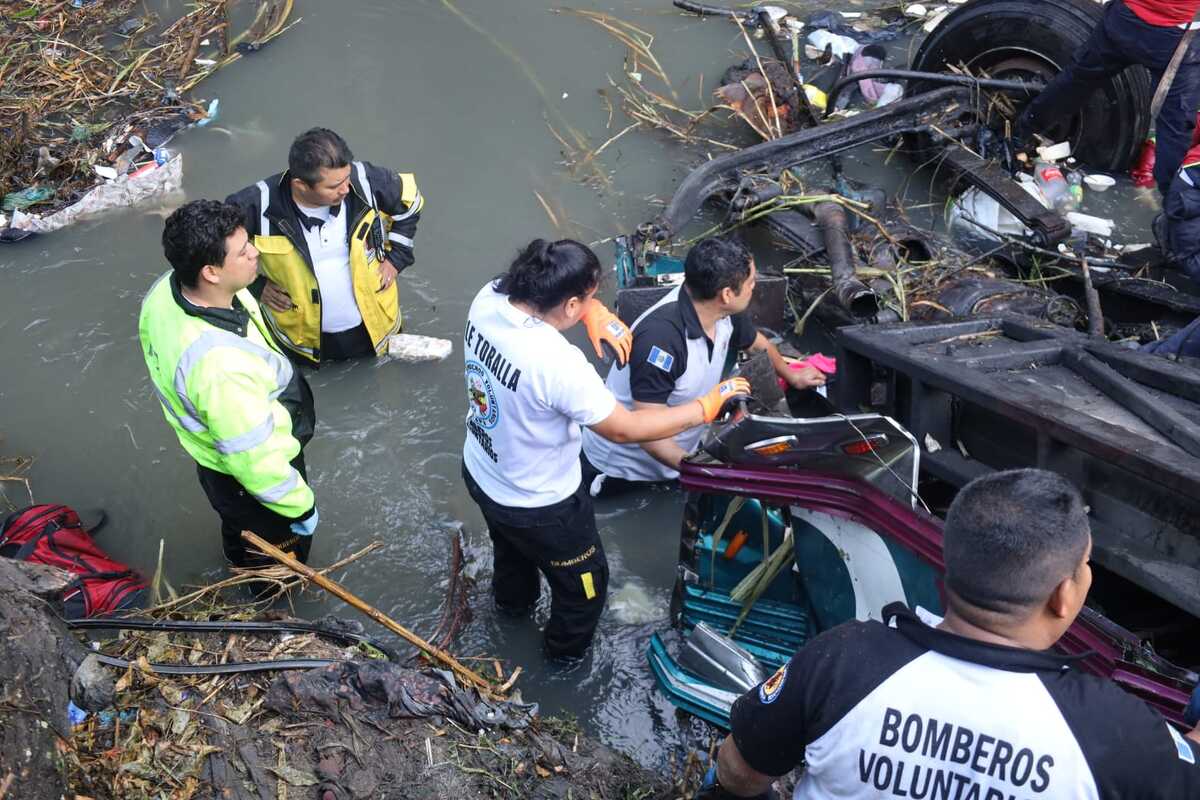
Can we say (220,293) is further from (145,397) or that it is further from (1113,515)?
(1113,515)

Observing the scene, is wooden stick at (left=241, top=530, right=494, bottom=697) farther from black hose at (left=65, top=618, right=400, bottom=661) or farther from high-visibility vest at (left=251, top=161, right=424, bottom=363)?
high-visibility vest at (left=251, top=161, right=424, bottom=363)

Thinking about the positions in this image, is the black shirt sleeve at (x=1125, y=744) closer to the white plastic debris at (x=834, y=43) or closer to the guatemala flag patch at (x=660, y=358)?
the guatemala flag patch at (x=660, y=358)

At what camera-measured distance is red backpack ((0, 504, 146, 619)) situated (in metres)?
3.89

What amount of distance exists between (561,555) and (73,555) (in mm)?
2117

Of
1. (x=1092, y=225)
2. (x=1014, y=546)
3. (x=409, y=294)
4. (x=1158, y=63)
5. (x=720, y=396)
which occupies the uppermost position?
(x=1014, y=546)

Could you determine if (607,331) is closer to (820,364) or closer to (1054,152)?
(820,364)

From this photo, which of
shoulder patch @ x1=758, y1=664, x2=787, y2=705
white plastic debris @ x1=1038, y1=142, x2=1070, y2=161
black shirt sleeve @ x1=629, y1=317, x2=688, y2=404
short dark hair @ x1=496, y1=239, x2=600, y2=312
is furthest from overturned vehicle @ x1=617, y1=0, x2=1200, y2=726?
shoulder patch @ x1=758, y1=664, x2=787, y2=705

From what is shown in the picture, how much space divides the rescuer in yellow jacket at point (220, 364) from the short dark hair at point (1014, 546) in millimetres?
2446

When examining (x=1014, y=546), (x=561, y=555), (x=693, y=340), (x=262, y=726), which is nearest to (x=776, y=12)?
(x=693, y=340)

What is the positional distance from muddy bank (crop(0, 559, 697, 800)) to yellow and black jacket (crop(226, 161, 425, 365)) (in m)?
2.06

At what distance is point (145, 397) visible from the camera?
551 cm

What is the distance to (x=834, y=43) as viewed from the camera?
8.23 m

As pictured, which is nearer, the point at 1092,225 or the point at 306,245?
the point at 306,245

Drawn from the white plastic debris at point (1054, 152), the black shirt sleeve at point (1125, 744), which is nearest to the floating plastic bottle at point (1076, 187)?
the white plastic debris at point (1054, 152)
